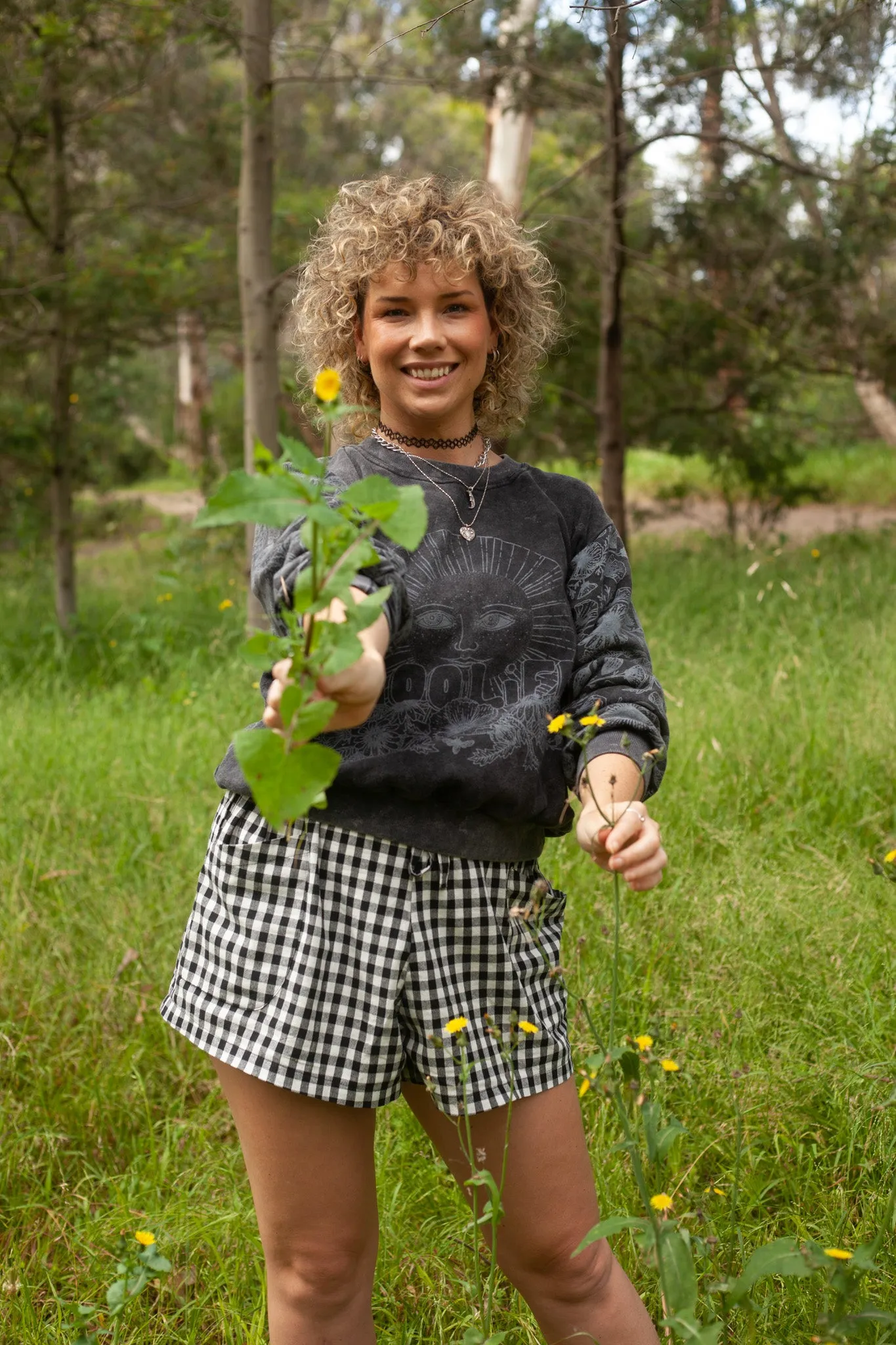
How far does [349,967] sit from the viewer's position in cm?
142

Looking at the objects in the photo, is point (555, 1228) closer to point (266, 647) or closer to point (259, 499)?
point (266, 647)

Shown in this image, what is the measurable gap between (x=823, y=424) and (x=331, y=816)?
23.0 feet

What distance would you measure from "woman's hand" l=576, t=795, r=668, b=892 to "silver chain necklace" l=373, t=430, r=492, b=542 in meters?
0.39

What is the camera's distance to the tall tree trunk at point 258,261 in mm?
5086

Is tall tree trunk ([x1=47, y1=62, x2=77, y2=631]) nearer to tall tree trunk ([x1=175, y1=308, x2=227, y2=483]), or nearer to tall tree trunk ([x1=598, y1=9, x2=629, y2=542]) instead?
tall tree trunk ([x1=598, y1=9, x2=629, y2=542])

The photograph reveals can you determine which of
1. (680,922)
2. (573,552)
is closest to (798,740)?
(680,922)

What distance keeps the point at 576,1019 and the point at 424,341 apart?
1300 millimetres

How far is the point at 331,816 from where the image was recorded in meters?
1.43

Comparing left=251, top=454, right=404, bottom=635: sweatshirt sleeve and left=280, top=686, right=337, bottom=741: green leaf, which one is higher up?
left=251, top=454, right=404, bottom=635: sweatshirt sleeve

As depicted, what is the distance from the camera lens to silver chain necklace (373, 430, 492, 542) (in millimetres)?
1539

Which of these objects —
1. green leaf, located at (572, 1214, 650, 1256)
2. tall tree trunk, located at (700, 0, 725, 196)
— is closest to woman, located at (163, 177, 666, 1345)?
green leaf, located at (572, 1214, 650, 1256)

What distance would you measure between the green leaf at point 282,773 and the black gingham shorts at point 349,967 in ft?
1.62

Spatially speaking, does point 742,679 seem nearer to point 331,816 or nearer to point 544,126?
point 331,816

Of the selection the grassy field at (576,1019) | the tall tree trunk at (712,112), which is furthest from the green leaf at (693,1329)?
the tall tree trunk at (712,112)
